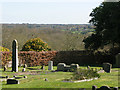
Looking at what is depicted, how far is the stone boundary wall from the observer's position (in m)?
33.6

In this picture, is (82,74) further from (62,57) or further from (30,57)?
(62,57)

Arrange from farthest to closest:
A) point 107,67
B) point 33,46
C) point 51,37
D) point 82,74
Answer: point 51,37
point 33,46
point 107,67
point 82,74

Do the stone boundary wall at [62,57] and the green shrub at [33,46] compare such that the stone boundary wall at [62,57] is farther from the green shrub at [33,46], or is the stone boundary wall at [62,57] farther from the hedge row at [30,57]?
the green shrub at [33,46]

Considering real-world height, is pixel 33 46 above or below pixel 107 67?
above

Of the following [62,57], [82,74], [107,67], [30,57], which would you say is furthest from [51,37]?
[82,74]

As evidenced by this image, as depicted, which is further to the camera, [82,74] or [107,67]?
[107,67]

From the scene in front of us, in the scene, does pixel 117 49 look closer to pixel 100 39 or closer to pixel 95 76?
pixel 100 39

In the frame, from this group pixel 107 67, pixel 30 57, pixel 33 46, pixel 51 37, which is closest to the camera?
pixel 107 67

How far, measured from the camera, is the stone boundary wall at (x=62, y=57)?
110 feet

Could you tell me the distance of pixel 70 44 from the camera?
49062 mm

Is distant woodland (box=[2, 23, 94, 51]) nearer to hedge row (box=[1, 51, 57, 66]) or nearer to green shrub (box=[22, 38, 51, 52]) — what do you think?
green shrub (box=[22, 38, 51, 52])

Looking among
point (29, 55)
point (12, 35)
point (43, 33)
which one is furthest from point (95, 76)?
point (43, 33)

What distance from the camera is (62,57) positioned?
37188 millimetres

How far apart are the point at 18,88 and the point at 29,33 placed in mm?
45901
